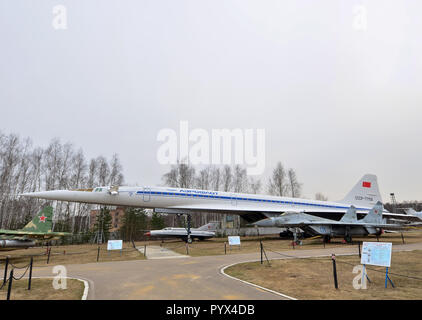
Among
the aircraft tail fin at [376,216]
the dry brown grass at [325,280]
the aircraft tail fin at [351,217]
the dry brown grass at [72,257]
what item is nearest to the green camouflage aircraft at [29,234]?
the dry brown grass at [72,257]

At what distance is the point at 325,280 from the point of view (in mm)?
7633

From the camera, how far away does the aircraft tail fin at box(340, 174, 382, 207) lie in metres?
34.6

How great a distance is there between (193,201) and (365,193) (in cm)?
2648

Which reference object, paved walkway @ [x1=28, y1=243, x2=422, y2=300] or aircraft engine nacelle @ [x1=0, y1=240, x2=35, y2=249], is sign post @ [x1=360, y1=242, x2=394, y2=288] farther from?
aircraft engine nacelle @ [x1=0, y1=240, x2=35, y2=249]

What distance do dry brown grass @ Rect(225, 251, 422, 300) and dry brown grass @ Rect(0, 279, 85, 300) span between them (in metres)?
5.00

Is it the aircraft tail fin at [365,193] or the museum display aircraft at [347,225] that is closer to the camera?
the museum display aircraft at [347,225]

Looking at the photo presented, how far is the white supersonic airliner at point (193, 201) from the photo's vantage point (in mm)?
21688

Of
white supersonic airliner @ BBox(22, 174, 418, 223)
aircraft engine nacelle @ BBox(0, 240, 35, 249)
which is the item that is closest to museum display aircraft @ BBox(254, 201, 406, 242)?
white supersonic airliner @ BBox(22, 174, 418, 223)

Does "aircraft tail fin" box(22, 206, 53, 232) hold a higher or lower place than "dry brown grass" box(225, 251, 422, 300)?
higher

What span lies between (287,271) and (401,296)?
3864 millimetres

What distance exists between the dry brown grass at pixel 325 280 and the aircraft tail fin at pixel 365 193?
26.5 meters

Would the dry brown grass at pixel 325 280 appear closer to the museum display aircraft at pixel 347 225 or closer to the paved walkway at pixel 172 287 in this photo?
the paved walkway at pixel 172 287

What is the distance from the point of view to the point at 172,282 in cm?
751
